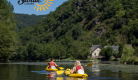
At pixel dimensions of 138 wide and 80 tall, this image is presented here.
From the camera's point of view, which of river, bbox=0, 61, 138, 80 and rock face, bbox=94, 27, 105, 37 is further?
rock face, bbox=94, 27, 105, 37

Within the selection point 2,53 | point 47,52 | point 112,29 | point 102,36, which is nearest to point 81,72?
point 2,53

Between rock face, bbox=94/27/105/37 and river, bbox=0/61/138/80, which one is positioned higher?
rock face, bbox=94/27/105/37

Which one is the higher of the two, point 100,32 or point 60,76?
point 100,32

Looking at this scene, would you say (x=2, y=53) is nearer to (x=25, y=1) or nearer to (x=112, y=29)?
(x=25, y=1)

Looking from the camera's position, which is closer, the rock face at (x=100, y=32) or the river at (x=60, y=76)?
the river at (x=60, y=76)

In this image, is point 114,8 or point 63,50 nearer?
point 63,50

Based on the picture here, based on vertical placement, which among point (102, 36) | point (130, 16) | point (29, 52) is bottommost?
point (29, 52)

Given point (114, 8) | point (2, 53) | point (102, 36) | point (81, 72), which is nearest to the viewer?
point (81, 72)

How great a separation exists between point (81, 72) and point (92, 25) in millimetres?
175163

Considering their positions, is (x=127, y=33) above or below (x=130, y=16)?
below

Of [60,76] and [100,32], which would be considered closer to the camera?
[60,76]

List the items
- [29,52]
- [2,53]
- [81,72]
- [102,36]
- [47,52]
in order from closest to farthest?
[81,72], [2,53], [47,52], [29,52], [102,36]

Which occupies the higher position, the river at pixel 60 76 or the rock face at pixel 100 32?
the rock face at pixel 100 32

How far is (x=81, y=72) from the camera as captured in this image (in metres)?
21.9
